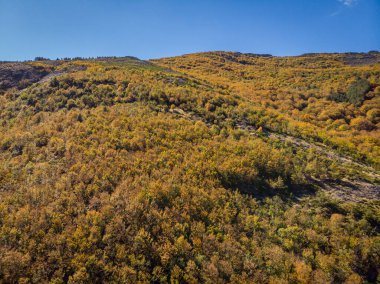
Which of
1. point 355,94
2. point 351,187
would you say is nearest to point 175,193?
point 351,187

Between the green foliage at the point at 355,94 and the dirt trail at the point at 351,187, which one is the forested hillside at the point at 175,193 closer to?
the dirt trail at the point at 351,187

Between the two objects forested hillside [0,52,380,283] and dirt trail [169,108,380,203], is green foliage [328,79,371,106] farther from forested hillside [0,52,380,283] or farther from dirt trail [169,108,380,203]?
dirt trail [169,108,380,203]

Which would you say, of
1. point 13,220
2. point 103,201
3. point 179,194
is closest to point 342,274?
point 179,194

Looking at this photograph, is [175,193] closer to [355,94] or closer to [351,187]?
[351,187]

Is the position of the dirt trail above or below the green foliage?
below

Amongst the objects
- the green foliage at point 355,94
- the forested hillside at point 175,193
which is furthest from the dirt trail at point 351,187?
the green foliage at point 355,94

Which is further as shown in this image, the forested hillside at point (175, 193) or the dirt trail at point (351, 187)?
the dirt trail at point (351, 187)

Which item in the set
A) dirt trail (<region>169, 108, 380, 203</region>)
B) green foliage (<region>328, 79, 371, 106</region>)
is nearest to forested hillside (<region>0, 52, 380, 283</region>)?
dirt trail (<region>169, 108, 380, 203</region>)

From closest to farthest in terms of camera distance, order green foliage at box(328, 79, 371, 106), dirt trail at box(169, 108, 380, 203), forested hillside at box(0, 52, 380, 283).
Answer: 1. forested hillside at box(0, 52, 380, 283)
2. dirt trail at box(169, 108, 380, 203)
3. green foliage at box(328, 79, 371, 106)

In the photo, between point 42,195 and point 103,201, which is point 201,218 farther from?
point 42,195
